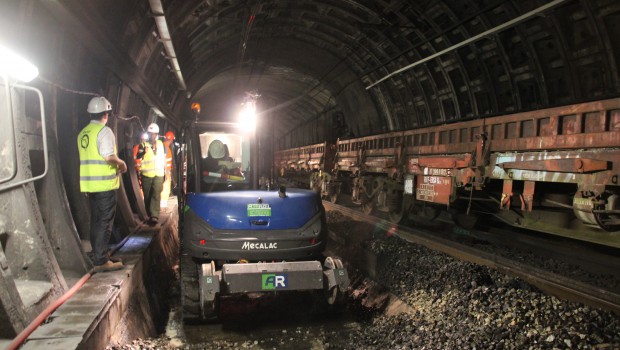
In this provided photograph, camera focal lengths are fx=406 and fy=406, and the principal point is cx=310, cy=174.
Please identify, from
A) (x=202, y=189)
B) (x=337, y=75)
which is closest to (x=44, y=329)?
(x=202, y=189)

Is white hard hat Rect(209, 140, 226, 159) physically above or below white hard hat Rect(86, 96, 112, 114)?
below

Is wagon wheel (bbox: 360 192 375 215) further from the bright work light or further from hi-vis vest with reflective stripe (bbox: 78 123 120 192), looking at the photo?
hi-vis vest with reflective stripe (bbox: 78 123 120 192)

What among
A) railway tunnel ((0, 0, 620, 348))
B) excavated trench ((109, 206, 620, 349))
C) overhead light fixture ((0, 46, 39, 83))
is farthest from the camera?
excavated trench ((109, 206, 620, 349))

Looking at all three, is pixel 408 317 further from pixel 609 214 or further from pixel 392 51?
pixel 392 51

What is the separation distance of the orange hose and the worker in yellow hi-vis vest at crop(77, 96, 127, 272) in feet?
1.22

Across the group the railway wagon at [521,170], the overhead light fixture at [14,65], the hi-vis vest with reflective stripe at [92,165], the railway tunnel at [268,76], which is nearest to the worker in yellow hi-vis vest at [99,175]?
the hi-vis vest with reflective stripe at [92,165]

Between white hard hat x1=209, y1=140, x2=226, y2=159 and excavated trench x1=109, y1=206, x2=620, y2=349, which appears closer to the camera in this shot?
excavated trench x1=109, y1=206, x2=620, y2=349

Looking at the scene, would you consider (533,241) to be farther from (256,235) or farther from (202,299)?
(202,299)

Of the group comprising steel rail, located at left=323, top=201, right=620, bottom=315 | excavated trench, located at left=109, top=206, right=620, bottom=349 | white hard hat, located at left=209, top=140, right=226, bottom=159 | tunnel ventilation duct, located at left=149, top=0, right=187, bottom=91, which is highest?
tunnel ventilation duct, located at left=149, top=0, right=187, bottom=91

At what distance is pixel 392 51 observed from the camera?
42.0 feet

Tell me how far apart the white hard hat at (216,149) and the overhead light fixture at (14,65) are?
260cm

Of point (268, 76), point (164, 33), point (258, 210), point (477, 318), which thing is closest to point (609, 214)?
point (477, 318)

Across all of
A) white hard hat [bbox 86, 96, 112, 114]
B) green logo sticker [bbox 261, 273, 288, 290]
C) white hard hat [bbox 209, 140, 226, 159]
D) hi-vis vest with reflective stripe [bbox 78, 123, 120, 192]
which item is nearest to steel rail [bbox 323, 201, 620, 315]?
green logo sticker [bbox 261, 273, 288, 290]

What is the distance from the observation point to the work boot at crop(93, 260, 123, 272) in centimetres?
429
